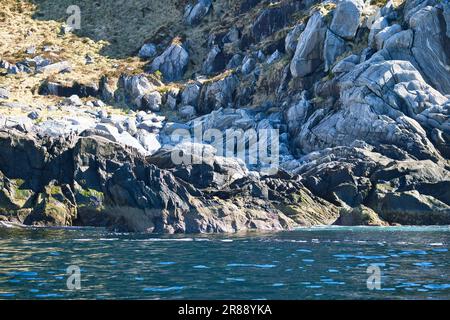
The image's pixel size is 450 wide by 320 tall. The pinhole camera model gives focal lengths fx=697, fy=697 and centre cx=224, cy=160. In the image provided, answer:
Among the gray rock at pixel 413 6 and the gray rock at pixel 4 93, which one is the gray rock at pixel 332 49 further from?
the gray rock at pixel 4 93

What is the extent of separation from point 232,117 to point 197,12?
37.7 metres

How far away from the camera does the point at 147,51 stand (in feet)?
347

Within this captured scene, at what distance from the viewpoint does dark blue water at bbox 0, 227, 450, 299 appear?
932 inches

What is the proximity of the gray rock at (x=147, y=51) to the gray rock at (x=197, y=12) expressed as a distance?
367 inches

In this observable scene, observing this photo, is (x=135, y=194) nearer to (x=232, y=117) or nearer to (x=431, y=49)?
(x=232, y=117)

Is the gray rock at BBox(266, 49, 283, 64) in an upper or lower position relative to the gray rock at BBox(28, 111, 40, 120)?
upper

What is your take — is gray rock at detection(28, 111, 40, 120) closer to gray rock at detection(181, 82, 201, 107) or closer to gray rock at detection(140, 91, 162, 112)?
gray rock at detection(140, 91, 162, 112)

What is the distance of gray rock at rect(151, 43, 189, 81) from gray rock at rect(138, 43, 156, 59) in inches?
131

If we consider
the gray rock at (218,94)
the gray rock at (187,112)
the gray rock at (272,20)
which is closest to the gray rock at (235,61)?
the gray rock at (272,20)

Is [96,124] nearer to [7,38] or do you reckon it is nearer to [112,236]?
[112,236]

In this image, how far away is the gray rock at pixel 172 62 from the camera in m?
99.9

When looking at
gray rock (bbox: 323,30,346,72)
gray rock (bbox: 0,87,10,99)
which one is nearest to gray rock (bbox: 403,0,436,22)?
gray rock (bbox: 323,30,346,72)
